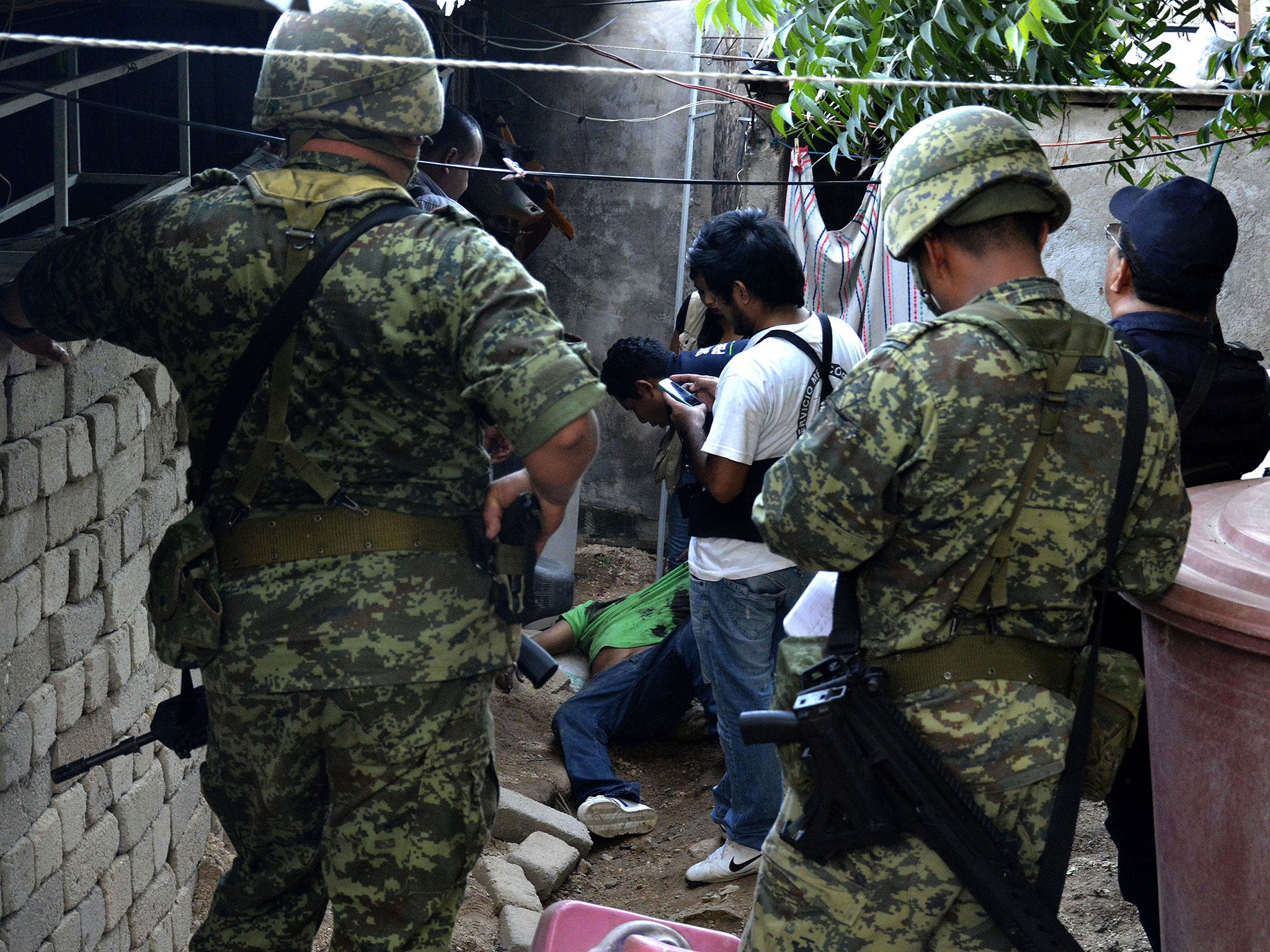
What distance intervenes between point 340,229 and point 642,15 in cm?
656

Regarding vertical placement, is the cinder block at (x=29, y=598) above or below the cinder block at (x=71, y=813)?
above

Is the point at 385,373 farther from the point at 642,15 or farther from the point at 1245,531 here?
the point at 642,15

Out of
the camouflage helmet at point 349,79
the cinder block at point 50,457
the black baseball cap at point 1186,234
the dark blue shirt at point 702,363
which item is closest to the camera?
the camouflage helmet at point 349,79

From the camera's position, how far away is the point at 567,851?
4242 mm

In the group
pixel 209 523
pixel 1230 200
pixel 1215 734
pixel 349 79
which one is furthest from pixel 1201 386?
pixel 1230 200

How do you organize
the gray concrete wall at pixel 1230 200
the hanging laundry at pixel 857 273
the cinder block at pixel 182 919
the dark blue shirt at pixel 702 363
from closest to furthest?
the cinder block at pixel 182 919 → the dark blue shirt at pixel 702 363 → the gray concrete wall at pixel 1230 200 → the hanging laundry at pixel 857 273

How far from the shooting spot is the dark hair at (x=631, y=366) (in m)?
3.99

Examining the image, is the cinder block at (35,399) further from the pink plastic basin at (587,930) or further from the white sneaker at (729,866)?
the white sneaker at (729,866)

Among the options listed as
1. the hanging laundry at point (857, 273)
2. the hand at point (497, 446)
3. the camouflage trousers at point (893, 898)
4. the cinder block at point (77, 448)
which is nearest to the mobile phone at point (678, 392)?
the hand at point (497, 446)

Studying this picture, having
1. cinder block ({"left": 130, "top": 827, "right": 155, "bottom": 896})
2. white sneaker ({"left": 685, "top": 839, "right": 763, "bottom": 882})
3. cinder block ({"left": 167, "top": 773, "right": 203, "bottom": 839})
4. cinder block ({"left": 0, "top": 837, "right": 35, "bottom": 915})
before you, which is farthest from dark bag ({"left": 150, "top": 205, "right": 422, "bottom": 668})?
white sneaker ({"left": 685, "top": 839, "right": 763, "bottom": 882})

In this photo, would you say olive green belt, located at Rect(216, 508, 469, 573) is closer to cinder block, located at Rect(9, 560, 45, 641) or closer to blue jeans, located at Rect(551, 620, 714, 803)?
cinder block, located at Rect(9, 560, 45, 641)

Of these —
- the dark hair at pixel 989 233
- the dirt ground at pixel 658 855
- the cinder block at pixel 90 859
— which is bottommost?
the dirt ground at pixel 658 855

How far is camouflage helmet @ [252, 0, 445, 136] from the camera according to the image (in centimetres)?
210

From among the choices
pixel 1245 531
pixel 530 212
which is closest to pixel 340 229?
pixel 1245 531
